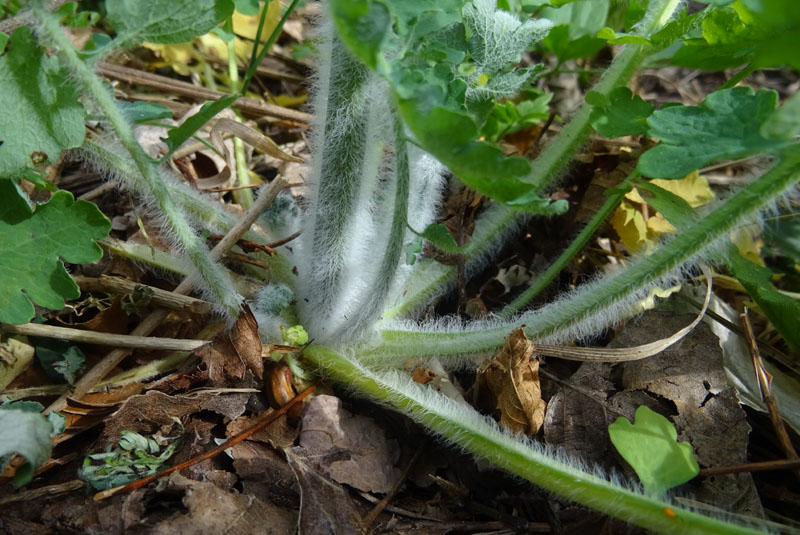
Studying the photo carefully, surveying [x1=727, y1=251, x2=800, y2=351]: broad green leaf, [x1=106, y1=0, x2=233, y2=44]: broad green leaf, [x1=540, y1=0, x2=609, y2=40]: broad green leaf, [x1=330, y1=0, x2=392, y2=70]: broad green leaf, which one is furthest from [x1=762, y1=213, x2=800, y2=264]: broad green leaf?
[x1=106, y1=0, x2=233, y2=44]: broad green leaf

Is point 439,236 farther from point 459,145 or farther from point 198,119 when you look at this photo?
point 198,119

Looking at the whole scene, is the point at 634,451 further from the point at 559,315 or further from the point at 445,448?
the point at 445,448

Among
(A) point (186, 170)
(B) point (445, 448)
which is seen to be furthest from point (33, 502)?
(A) point (186, 170)

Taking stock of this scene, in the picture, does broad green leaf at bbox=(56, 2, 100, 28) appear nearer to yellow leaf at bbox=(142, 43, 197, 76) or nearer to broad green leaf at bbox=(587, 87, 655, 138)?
yellow leaf at bbox=(142, 43, 197, 76)

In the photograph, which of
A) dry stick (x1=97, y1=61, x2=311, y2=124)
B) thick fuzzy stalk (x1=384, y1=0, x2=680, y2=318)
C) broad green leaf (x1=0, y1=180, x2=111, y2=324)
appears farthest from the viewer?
dry stick (x1=97, y1=61, x2=311, y2=124)

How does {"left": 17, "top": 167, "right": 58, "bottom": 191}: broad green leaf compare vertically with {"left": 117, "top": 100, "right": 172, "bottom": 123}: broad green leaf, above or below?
below

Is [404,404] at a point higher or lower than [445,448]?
higher

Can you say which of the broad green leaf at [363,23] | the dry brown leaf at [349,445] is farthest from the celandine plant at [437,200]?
the dry brown leaf at [349,445]

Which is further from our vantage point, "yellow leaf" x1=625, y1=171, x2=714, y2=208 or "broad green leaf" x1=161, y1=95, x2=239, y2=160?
"yellow leaf" x1=625, y1=171, x2=714, y2=208
